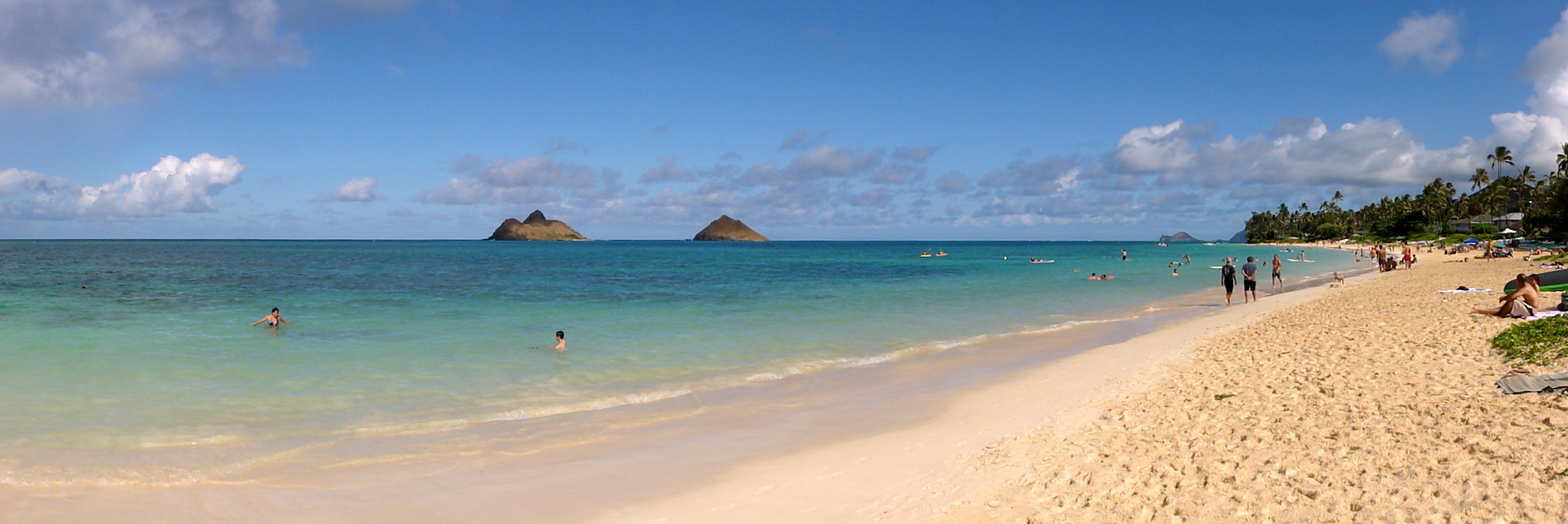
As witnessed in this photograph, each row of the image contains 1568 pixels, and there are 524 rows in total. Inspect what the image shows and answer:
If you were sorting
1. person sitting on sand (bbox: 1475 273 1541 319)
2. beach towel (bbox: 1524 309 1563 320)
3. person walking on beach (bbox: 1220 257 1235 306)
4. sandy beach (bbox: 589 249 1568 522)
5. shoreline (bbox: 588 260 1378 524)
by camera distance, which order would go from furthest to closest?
person walking on beach (bbox: 1220 257 1235 306)
person sitting on sand (bbox: 1475 273 1541 319)
beach towel (bbox: 1524 309 1563 320)
shoreline (bbox: 588 260 1378 524)
sandy beach (bbox: 589 249 1568 522)

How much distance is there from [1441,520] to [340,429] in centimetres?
1056

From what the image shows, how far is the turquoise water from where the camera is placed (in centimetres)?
967

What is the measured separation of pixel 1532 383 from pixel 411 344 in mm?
17717

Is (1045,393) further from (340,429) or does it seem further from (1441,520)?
(340,429)

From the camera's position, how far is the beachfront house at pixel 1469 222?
92812 millimetres

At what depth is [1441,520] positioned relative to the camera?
439 centimetres

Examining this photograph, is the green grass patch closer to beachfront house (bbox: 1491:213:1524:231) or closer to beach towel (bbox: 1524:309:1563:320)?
beach towel (bbox: 1524:309:1563:320)

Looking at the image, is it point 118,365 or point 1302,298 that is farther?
point 1302,298

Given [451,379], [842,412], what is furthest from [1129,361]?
[451,379]

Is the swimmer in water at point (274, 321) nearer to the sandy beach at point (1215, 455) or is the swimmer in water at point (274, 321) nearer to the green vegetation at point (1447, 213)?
the sandy beach at point (1215, 455)

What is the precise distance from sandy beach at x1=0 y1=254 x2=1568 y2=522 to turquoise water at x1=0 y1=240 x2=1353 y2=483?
2.68 metres

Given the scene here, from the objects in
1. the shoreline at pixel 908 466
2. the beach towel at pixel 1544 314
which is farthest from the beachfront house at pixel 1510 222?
the shoreline at pixel 908 466

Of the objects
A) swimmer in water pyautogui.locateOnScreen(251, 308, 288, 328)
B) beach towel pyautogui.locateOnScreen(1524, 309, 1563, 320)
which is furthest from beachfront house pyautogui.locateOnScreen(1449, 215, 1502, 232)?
swimmer in water pyautogui.locateOnScreen(251, 308, 288, 328)

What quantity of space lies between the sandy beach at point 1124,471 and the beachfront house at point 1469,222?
11345cm
